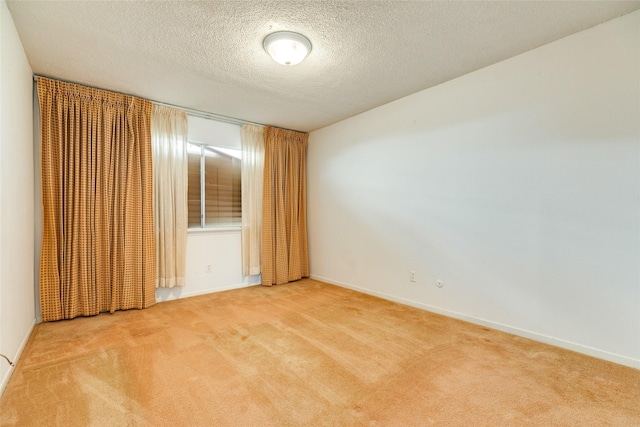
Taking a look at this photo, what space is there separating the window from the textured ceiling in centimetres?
Result: 97

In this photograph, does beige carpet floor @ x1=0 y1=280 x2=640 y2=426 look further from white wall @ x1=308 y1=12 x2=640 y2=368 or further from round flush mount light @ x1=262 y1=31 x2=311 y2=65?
round flush mount light @ x1=262 y1=31 x2=311 y2=65

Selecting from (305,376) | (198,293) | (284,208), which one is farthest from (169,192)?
(305,376)

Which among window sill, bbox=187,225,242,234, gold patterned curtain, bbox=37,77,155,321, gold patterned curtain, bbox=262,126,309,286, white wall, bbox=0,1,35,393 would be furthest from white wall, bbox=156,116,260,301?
white wall, bbox=0,1,35,393

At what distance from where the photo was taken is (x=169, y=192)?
141 inches

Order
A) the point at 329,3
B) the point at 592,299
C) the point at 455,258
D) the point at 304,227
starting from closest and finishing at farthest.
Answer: the point at 329,3 → the point at 592,299 → the point at 455,258 → the point at 304,227

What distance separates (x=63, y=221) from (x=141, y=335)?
1.46 m

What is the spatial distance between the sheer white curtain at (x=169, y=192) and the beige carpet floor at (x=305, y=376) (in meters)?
0.75

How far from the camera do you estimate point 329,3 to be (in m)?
1.88

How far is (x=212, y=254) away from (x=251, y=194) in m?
1.04

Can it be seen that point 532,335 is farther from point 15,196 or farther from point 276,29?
point 15,196

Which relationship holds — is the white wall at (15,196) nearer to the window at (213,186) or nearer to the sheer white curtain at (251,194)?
the window at (213,186)

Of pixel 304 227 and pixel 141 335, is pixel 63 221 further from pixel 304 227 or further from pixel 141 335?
pixel 304 227

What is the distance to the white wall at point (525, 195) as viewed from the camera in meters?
2.11

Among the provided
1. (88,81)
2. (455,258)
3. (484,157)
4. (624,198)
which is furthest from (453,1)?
(88,81)
